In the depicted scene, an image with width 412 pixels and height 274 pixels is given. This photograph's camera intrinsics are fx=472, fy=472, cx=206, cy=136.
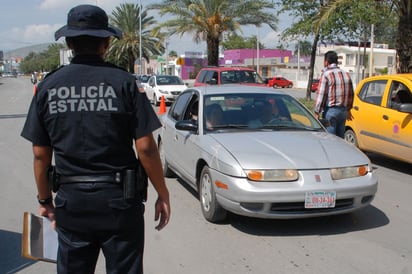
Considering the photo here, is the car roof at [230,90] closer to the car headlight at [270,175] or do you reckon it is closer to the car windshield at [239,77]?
the car headlight at [270,175]

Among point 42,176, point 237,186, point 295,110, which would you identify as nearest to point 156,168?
point 42,176

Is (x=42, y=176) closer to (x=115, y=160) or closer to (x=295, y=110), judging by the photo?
(x=115, y=160)

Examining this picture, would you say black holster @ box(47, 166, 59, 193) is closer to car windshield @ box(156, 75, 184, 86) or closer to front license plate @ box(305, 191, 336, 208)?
Result: front license plate @ box(305, 191, 336, 208)

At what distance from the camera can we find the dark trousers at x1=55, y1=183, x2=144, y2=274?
2318 millimetres

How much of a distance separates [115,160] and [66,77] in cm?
47

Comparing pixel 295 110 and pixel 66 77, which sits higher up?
pixel 66 77

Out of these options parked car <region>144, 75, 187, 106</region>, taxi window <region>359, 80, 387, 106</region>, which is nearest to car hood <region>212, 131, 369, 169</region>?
taxi window <region>359, 80, 387, 106</region>

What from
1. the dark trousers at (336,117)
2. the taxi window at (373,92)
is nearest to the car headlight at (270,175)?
the dark trousers at (336,117)

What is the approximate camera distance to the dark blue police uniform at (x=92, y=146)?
229 centimetres

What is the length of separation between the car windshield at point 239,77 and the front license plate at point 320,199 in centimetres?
1091

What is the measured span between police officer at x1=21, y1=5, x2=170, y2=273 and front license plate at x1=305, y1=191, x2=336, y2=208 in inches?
98.0

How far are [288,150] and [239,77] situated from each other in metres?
11.1

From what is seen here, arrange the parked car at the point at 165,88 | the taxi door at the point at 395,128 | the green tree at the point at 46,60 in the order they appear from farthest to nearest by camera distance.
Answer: the green tree at the point at 46,60, the parked car at the point at 165,88, the taxi door at the point at 395,128

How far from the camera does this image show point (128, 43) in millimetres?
48500
